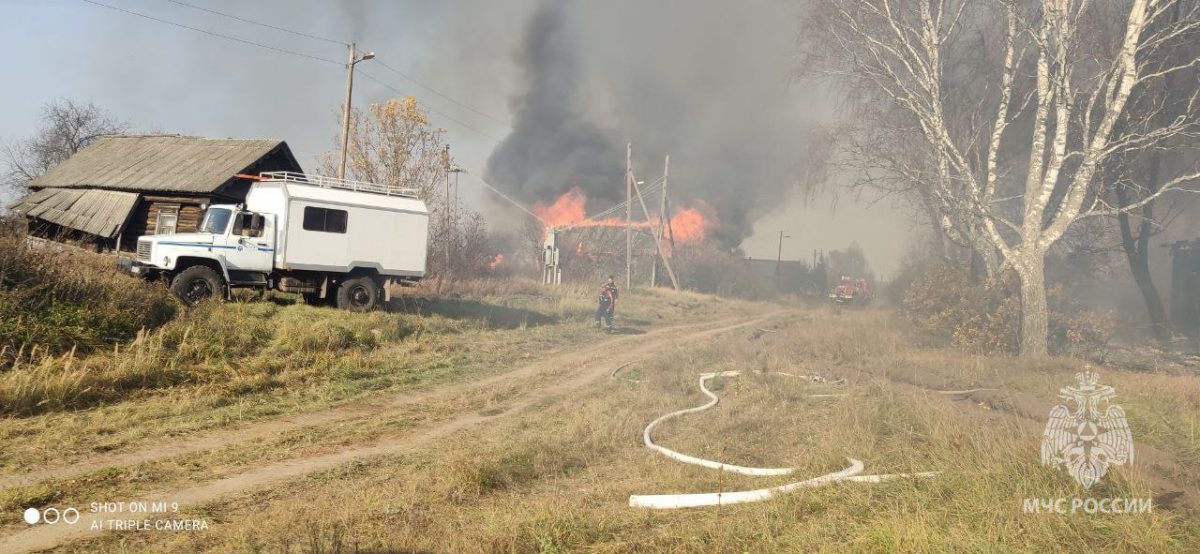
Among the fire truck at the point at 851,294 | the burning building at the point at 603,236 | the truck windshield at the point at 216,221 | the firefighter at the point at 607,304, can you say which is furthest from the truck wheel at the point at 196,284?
the fire truck at the point at 851,294

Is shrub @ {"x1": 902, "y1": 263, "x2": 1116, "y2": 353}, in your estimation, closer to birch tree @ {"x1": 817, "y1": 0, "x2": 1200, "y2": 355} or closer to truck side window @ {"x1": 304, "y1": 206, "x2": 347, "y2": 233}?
birch tree @ {"x1": 817, "y1": 0, "x2": 1200, "y2": 355}

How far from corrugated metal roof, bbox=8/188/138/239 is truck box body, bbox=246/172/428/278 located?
7385 mm


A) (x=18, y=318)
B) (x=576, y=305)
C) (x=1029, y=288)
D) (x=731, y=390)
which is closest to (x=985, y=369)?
(x=1029, y=288)

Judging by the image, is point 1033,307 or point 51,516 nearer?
point 51,516

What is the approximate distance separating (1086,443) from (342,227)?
50.2 ft

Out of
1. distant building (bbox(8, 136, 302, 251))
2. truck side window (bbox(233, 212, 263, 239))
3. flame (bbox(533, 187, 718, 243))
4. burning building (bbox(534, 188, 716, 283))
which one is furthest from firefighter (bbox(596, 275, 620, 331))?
flame (bbox(533, 187, 718, 243))

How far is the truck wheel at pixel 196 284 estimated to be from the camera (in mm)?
14203

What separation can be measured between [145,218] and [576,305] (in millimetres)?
14761

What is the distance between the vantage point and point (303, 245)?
16062 mm

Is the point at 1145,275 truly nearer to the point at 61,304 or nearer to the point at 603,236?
the point at 61,304

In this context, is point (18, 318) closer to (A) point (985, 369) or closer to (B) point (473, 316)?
(B) point (473, 316)

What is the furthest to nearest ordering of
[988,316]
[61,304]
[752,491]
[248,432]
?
[988,316] < [61,304] < [248,432] < [752,491]

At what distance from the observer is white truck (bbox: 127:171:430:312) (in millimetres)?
14695

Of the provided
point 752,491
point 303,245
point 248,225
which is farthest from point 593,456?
point 248,225
